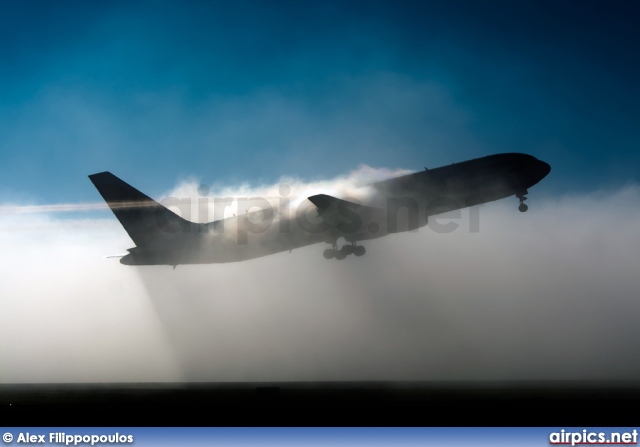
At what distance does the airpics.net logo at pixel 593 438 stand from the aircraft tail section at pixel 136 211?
131 ft

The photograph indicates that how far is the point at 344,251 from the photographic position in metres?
59.8

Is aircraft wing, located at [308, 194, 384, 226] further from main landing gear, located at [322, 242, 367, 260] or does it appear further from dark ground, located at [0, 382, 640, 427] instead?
dark ground, located at [0, 382, 640, 427]

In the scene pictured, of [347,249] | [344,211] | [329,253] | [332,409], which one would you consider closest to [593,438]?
[332,409]

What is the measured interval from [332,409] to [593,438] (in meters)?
14.2

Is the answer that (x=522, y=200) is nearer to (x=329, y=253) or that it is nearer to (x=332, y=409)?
(x=329, y=253)

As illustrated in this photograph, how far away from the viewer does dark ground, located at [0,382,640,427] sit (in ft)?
97.9

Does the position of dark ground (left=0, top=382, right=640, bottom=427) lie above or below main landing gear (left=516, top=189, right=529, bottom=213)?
below

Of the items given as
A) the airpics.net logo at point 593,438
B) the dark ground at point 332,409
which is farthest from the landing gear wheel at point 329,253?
the airpics.net logo at point 593,438

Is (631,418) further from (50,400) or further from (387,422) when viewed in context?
(50,400)

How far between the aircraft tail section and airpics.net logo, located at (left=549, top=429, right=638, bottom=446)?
39943 mm

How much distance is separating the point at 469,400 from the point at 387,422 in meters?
9.48

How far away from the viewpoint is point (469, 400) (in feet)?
120

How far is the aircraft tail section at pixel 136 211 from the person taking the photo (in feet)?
179

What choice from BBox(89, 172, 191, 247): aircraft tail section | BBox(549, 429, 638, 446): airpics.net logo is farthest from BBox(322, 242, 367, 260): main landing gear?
BBox(549, 429, 638, 446): airpics.net logo
